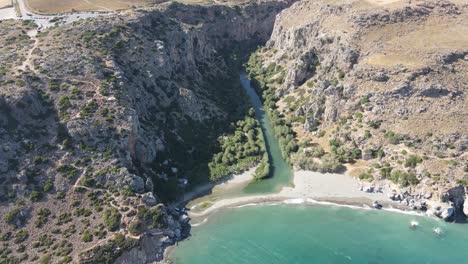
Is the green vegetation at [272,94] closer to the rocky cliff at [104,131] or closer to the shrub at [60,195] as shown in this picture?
the rocky cliff at [104,131]

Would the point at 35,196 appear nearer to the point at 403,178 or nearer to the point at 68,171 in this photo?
the point at 68,171

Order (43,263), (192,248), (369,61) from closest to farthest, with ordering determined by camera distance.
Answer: (43,263) → (192,248) → (369,61)

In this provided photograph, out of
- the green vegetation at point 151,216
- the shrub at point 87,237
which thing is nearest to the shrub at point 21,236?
the shrub at point 87,237

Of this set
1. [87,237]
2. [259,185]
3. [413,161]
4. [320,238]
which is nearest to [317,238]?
[320,238]

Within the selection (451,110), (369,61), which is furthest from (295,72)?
(451,110)

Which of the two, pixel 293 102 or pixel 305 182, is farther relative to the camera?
pixel 293 102

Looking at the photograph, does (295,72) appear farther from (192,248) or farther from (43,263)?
(43,263)
